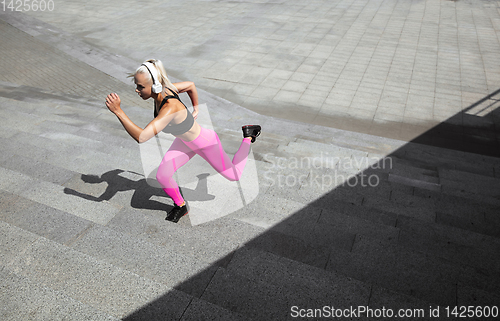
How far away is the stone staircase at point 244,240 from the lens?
262 centimetres

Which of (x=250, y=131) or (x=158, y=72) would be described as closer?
(x=158, y=72)

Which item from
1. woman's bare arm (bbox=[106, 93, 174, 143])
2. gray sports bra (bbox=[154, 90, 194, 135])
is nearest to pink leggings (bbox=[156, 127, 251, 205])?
gray sports bra (bbox=[154, 90, 194, 135])

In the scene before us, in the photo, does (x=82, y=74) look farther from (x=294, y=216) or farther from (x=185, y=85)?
(x=294, y=216)

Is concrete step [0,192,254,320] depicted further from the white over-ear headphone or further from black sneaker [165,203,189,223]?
the white over-ear headphone

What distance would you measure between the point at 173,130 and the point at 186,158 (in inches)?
18.3

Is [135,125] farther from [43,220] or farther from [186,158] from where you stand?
[43,220]

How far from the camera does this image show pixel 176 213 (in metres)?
3.75

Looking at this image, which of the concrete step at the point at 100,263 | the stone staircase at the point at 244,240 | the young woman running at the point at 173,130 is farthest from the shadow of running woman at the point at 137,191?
the concrete step at the point at 100,263

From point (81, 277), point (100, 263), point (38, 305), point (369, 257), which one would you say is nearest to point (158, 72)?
point (100, 263)

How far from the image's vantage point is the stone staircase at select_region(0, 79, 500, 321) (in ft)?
8.58

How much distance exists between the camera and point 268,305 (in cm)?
260

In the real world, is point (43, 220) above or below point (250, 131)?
below

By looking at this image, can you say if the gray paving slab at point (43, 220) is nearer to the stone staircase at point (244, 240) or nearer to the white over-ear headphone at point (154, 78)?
the stone staircase at point (244, 240)

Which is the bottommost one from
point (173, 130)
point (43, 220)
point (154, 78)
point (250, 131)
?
point (43, 220)
